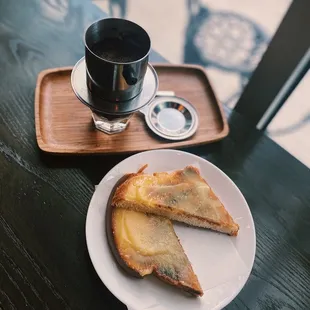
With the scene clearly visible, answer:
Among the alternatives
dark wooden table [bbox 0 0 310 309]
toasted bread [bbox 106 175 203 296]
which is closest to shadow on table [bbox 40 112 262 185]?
dark wooden table [bbox 0 0 310 309]

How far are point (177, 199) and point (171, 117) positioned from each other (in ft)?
0.78

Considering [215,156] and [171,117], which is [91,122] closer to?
[171,117]

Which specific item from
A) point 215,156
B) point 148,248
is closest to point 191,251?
point 148,248

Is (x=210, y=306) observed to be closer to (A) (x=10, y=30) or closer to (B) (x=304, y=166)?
(B) (x=304, y=166)

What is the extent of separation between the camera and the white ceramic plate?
67cm

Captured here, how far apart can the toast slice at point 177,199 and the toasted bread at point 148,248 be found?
23mm

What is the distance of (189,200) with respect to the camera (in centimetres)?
77

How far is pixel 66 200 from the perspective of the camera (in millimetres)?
775

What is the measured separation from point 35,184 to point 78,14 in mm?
569

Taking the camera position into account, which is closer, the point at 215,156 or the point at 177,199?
the point at 177,199

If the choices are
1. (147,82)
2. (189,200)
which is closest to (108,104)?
(147,82)

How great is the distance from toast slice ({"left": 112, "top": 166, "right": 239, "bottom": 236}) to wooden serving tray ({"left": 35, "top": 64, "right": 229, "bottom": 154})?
11 cm

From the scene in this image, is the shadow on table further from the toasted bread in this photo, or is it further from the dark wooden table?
the toasted bread

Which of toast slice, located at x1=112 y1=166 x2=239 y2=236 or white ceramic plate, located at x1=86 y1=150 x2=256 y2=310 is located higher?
toast slice, located at x1=112 y1=166 x2=239 y2=236
